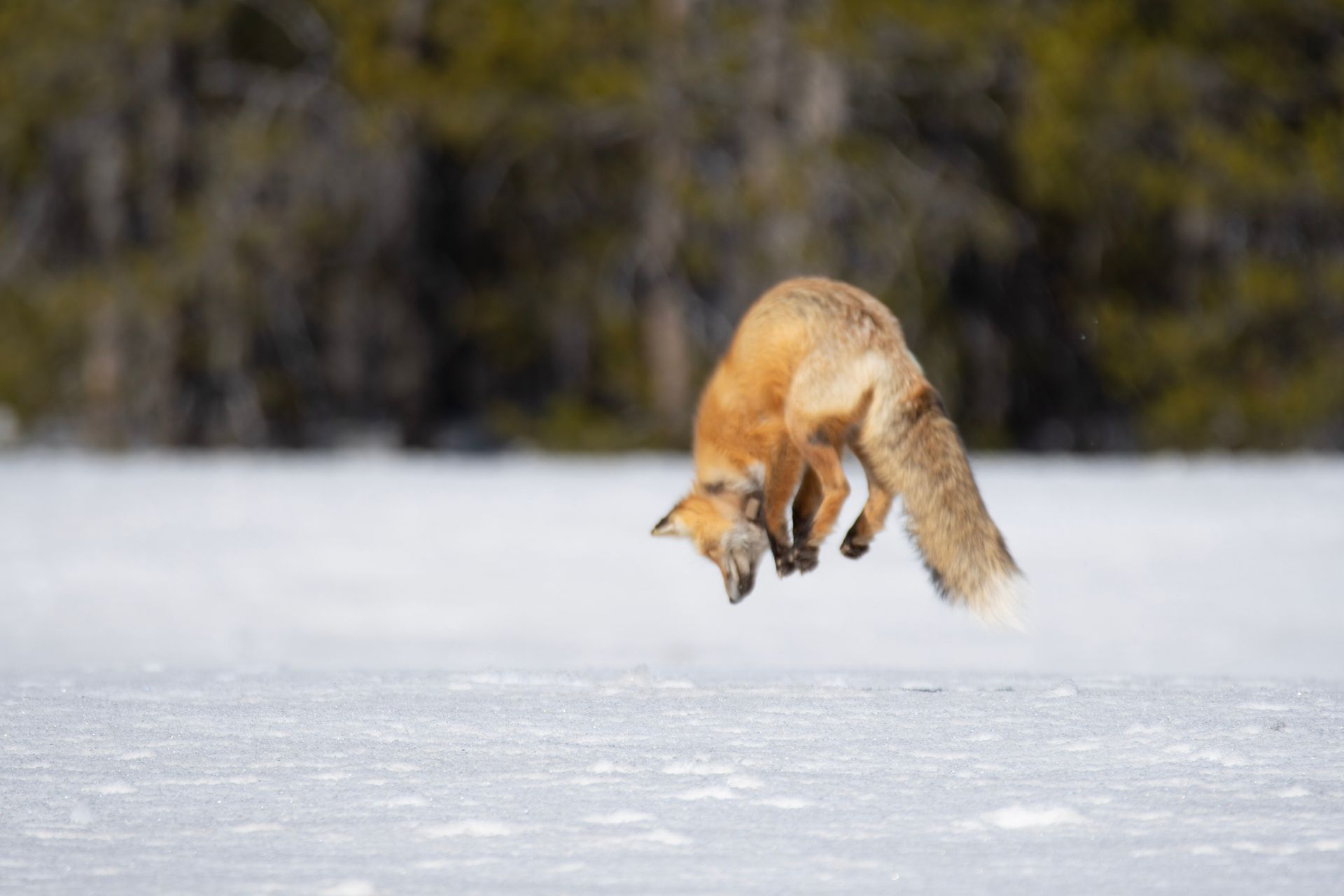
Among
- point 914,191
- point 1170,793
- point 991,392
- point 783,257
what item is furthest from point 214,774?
point 991,392

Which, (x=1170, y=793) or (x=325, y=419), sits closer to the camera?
(x=1170, y=793)

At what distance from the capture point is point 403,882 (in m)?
3.21

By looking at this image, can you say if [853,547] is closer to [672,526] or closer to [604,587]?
[672,526]

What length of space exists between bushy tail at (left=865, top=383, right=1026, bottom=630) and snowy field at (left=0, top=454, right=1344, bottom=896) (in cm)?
35

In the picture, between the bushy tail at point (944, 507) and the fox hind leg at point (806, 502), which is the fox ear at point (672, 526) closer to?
the fox hind leg at point (806, 502)

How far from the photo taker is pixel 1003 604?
5602mm

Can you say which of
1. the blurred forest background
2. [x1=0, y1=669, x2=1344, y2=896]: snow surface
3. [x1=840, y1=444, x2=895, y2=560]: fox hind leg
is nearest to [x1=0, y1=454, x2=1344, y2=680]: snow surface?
[x1=840, y1=444, x2=895, y2=560]: fox hind leg

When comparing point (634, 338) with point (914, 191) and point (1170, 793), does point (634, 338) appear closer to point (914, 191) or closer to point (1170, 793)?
point (914, 191)

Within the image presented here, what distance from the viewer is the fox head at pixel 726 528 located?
612 cm

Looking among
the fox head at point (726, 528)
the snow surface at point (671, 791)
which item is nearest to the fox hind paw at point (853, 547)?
the fox head at point (726, 528)

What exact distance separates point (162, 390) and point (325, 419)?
2.59 meters

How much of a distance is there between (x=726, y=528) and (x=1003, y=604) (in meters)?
1.17

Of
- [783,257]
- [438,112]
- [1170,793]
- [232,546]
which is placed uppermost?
[438,112]

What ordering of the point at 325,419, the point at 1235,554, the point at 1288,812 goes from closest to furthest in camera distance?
the point at 1288,812 < the point at 1235,554 < the point at 325,419
